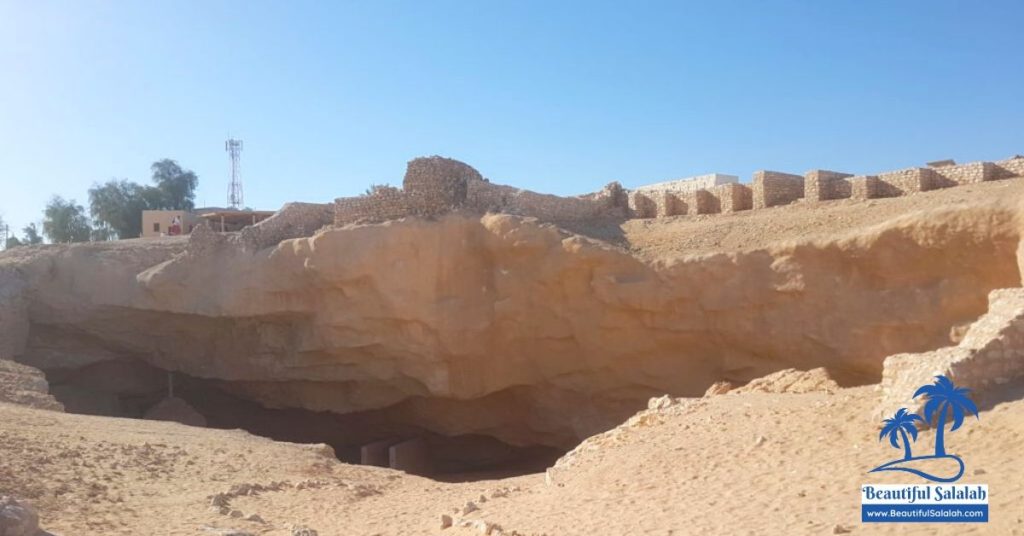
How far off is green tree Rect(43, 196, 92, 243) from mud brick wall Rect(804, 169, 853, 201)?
35123 millimetres

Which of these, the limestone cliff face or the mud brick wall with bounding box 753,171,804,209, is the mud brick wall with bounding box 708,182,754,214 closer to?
the mud brick wall with bounding box 753,171,804,209

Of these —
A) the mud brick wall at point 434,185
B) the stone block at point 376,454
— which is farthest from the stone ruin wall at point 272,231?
the stone block at point 376,454

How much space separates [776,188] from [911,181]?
2.65 meters

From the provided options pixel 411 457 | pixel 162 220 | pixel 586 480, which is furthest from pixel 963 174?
pixel 162 220

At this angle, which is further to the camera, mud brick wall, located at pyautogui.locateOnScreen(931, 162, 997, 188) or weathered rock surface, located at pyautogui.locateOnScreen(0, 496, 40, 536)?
mud brick wall, located at pyautogui.locateOnScreen(931, 162, 997, 188)

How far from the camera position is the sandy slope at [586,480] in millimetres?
7246

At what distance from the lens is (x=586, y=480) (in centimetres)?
953

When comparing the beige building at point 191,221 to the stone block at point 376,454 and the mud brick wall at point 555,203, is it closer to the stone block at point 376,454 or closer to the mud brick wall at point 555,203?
the stone block at point 376,454

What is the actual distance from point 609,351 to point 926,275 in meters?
6.18

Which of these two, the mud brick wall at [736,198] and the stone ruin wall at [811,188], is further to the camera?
the mud brick wall at [736,198]

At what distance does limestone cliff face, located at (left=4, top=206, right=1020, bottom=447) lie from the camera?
44.7ft

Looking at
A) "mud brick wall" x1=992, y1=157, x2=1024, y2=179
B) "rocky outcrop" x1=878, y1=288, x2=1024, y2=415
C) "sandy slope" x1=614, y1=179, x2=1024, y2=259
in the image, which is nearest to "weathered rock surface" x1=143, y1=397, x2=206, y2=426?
"sandy slope" x1=614, y1=179, x2=1024, y2=259

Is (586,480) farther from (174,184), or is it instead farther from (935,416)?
(174,184)

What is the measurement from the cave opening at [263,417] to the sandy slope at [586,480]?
28.0ft
